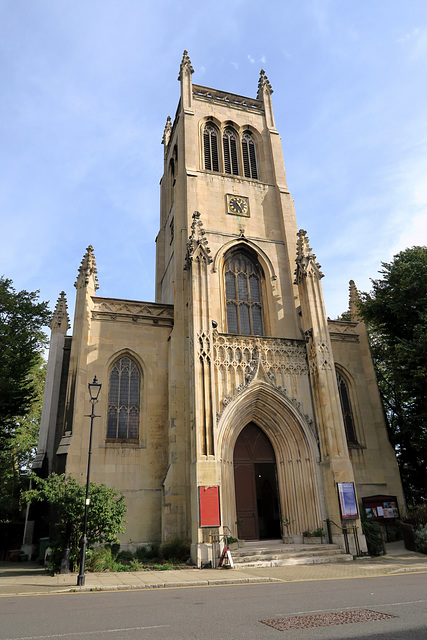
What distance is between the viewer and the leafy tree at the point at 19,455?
25984 mm

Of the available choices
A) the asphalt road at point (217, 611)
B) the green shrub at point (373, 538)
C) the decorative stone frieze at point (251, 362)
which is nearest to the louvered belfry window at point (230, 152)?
the decorative stone frieze at point (251, 362)

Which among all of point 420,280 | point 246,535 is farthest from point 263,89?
point 246,535

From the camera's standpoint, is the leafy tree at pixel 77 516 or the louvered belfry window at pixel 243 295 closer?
the leafy tree at pixel 77 516

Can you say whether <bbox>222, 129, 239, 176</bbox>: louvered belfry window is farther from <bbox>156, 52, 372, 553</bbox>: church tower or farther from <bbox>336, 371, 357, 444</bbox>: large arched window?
<bbox>336, 371, 357, 444</bbox>: large arched window

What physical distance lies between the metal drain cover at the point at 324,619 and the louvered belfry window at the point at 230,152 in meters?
24.1

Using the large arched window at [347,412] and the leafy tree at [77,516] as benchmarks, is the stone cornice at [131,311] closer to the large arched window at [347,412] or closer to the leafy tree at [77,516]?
the leafy tree at [77,516]

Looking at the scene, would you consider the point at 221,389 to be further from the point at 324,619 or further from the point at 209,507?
the point at 324,619

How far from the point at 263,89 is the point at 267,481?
84.0 ft


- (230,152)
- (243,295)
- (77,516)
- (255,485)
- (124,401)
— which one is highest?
(230,152)

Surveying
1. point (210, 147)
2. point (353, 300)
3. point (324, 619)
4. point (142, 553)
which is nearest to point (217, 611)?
point (324, 619)

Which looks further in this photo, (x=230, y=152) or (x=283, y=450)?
(x=230, y=152)

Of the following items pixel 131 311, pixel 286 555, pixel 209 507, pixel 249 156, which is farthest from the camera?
pixel 249 156

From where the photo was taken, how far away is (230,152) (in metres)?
27.4

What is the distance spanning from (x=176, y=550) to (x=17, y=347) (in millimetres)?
13376
